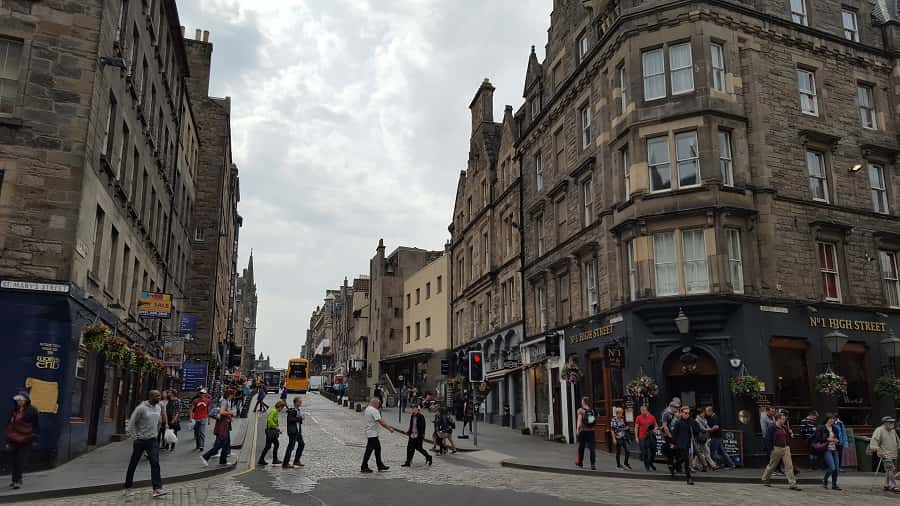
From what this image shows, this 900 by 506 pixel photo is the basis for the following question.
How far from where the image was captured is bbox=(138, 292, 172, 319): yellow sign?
21656mm

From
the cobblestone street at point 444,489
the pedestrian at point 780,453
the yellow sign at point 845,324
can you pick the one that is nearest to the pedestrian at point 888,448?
the cobblestone street at point 444,489

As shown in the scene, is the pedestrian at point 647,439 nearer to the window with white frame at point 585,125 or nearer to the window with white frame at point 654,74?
the window with white frame at point 654,74

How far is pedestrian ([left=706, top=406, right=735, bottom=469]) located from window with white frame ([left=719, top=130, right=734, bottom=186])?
7286 mm

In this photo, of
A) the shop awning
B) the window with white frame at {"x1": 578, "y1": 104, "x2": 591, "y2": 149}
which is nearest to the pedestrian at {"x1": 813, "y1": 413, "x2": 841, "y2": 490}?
the window with white frame at {"x1": 578, "y1": 104, "x2": 591, "y2": 149}

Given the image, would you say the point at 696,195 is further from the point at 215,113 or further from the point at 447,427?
the point at 215,113

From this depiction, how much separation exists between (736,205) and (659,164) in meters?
2.69

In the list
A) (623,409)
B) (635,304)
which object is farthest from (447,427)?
(635,304)

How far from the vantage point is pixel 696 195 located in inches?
832

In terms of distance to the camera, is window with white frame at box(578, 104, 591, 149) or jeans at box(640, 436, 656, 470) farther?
window with white frame at box(578, 104, 591, 149)

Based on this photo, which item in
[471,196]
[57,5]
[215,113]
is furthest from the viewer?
[215,113]

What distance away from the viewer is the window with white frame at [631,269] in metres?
22.0

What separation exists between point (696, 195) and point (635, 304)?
12.6ft

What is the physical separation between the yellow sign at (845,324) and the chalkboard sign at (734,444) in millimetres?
4859

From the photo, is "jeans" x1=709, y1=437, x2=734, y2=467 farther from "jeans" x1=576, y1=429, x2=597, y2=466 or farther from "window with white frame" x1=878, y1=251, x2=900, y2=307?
"window with white frame" x1=878, y1=251, x2=900, y2=307
